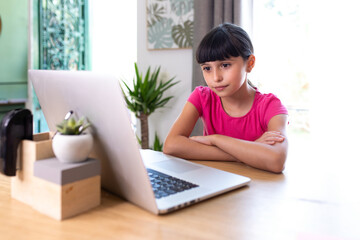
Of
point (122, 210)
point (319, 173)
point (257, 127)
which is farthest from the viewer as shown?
point (257, 127)

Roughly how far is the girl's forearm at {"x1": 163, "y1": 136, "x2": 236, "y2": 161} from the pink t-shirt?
0.40m

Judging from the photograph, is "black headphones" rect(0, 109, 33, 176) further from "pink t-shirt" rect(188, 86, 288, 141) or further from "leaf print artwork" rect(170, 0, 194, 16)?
"leaf print artwork" rect(170, 0, 194, 16)

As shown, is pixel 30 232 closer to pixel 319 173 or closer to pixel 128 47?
pixel 319 173

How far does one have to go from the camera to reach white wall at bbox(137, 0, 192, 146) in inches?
133

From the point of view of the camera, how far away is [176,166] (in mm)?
1053

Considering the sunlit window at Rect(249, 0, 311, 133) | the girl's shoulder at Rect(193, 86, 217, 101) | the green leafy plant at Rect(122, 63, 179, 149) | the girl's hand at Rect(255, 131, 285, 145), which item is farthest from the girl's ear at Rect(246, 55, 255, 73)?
the green leafy plant at Rect(122, 63, 179, 149)

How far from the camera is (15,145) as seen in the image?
72 centimetres

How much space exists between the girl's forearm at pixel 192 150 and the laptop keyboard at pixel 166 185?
0.37m

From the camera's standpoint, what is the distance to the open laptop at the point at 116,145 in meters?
0.64

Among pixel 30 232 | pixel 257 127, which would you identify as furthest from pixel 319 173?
pixel 30 232

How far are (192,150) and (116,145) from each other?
0.62 metres

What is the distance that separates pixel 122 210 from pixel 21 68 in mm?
3575

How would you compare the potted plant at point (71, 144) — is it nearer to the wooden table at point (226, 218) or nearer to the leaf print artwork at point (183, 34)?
the wooden table at point (226, 218)

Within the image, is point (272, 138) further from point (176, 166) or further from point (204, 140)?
point (176, 166)
